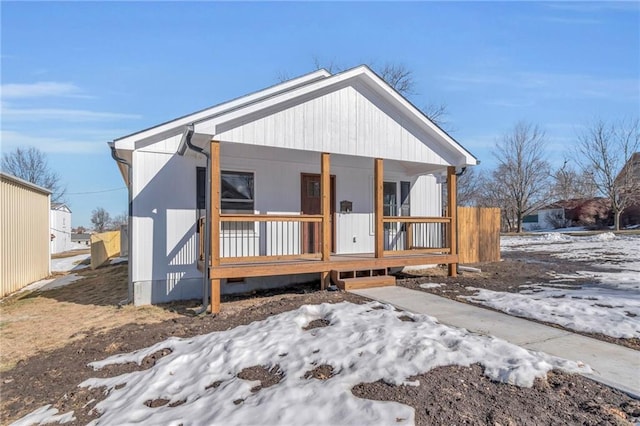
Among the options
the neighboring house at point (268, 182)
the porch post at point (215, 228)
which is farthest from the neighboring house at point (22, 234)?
the porch post at point (215, 228)

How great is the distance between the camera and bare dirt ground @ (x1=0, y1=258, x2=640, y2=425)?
8.18 feet

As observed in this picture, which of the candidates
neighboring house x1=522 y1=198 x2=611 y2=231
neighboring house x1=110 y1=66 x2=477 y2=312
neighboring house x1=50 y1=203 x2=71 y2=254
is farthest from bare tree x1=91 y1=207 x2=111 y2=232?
neighboring house x1=522 y1=198 x2=611 y2=231

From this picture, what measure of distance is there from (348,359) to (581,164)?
3345 centimetres

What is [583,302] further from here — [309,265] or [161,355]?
[161,355]

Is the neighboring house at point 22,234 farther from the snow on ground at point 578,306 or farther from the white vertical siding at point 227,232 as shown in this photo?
the snow on ground at point 578,306

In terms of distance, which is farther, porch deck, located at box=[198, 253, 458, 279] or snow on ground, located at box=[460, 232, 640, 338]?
porch deck, located at box=[198, 253, 458, 279]

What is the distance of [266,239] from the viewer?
8.09 m

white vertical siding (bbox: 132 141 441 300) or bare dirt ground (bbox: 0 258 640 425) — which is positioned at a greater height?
white vertical siding (bbox: 132 141 441 300)

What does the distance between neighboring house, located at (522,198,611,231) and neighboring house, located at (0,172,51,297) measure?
39653 mm

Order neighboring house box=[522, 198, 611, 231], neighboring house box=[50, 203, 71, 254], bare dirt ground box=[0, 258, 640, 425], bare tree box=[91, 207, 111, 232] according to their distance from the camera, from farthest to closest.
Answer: bare tree box=[91, 207, 111, 232] < neighboring house box=[522, 198, 611, 231] < neighboring house box=[50, 203, 71, 254] < bare dirt ground box=[0, 258, 640, 425]

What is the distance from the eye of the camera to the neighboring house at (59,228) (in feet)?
85.2

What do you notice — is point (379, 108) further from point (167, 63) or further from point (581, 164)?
point (581, 164)

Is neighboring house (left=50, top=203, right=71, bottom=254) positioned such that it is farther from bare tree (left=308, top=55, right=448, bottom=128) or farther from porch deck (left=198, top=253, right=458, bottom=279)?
porch deck (left=198, top=253, right=458, bottom=279)

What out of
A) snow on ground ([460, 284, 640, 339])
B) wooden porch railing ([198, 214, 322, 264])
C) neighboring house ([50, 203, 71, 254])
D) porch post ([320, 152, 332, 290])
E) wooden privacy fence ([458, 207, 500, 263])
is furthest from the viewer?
neighboring house ([50, 203, 71, 254])
